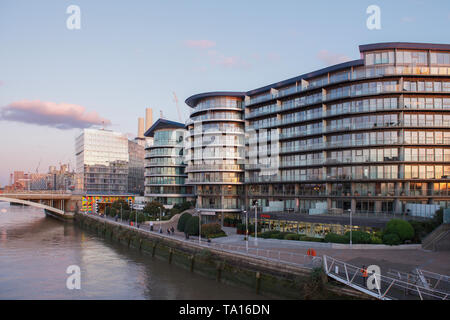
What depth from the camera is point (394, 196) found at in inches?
2063

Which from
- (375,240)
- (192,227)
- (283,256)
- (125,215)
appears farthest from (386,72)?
(125,215)

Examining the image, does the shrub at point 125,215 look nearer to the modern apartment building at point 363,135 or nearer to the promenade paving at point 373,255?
the modern apartment building at point 363,135

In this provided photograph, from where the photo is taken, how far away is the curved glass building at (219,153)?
71.6 meters

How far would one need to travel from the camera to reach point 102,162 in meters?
163

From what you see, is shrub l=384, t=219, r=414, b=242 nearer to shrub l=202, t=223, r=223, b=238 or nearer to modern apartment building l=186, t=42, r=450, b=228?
modern apartment building l=186, t=42, r=450, b=228

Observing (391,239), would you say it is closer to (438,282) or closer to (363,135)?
(438,282)

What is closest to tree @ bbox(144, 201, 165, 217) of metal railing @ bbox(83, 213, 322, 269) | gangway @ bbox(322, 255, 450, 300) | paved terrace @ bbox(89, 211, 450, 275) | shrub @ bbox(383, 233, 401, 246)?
paved terrace @ bbox(89, 211, 450, 275)

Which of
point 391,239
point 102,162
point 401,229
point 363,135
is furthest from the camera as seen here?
point 102,162

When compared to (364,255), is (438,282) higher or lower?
higher

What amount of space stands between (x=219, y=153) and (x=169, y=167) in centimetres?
2770

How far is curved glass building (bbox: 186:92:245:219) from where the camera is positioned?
7156 centimetres

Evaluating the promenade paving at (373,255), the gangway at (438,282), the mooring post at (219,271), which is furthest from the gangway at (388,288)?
the mooring post at (219,271)

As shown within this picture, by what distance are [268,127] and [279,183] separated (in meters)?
10.5

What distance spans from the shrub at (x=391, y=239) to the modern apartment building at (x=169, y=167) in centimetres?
6292
